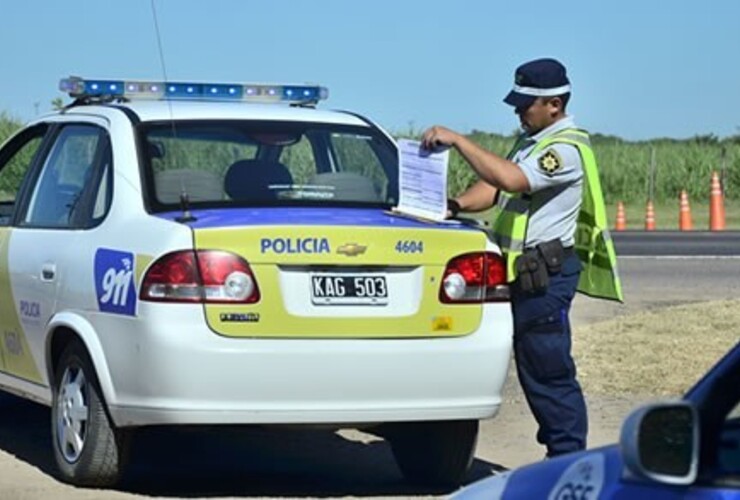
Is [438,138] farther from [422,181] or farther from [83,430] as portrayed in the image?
[83,430]

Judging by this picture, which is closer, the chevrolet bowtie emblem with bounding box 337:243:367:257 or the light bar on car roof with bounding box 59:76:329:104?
the chevrolet bowtie emblem with bounding box 337:243:367:257

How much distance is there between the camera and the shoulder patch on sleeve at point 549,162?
7.30m

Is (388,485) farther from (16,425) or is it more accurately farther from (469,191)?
(16,425)

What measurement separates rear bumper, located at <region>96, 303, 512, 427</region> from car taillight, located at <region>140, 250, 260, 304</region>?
6cm

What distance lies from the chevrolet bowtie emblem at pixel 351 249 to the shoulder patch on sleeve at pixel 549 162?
2.48 feet

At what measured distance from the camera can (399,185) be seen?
7.98m

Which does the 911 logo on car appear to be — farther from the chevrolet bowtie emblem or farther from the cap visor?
the cap visor

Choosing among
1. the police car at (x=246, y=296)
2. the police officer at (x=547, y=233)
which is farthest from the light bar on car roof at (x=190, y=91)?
the police officer at (x=547, y=233)

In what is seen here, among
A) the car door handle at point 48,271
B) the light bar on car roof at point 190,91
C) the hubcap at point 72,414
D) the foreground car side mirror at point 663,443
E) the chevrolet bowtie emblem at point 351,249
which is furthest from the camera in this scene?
the light bar on car roof at point 190,91

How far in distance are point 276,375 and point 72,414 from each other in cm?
113

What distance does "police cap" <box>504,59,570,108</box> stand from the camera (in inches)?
290

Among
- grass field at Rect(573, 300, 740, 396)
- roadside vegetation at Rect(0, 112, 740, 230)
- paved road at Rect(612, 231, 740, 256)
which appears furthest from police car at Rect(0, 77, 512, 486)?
roadside vegetation at Rect(0, 112, 740, 230)

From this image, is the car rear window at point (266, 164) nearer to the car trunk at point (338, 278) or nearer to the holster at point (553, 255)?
the car trunk at point (338, 278)

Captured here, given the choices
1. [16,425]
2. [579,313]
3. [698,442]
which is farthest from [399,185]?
[579,313]
